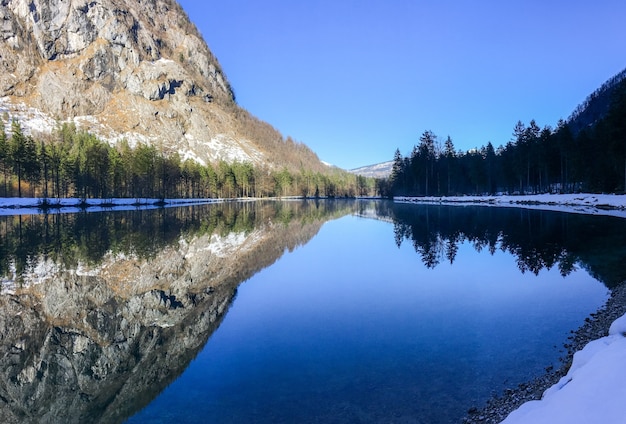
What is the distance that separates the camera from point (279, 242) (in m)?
26.7

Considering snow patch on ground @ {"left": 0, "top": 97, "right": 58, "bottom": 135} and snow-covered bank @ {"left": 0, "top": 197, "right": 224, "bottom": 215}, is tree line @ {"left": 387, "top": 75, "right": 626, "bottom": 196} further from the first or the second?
snow patch on ground @ {"left": 0, "top": 97, "right": 58, "bottom": 135}

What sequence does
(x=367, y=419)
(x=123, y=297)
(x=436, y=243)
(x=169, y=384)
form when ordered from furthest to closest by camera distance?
(x=436, y=243)
(x=123, y=297)
(x=169, y=384)
(x=367, y=419)

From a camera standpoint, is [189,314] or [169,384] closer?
[169,384]

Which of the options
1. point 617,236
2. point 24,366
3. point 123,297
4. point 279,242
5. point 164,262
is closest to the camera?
point 24,366

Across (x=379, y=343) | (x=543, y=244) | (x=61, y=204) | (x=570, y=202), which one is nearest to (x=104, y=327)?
(x=379, y=343)

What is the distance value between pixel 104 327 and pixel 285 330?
504 centimetres

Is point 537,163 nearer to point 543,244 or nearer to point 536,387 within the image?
point 543,244

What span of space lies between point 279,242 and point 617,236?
21.2 meters

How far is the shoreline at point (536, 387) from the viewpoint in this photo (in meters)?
5.69

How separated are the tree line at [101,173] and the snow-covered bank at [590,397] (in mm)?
79119

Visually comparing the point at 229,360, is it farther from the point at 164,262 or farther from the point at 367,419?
the point at 164,262

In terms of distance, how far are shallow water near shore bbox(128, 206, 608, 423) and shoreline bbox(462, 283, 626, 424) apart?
8.4 inches

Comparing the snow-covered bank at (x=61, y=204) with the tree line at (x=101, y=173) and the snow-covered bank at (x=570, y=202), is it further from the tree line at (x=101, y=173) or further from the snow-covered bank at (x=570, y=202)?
the snow-covered bank at (x=570, y=202)

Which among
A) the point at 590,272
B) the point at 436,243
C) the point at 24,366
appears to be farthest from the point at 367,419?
the point at 436,243
